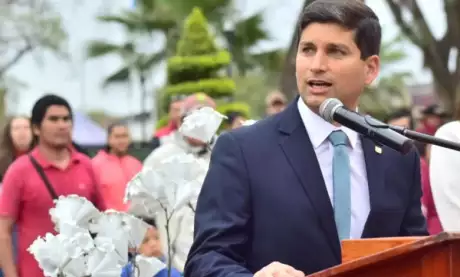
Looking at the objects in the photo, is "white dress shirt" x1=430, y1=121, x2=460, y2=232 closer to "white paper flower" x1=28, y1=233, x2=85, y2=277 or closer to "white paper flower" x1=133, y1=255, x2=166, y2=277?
"white paper flower" x1=133, y1=255, x2=166, y2=277

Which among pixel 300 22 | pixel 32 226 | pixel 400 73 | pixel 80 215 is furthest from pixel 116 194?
pixel 400 73

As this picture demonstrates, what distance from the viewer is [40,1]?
41.7 m

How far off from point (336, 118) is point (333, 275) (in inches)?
21.5

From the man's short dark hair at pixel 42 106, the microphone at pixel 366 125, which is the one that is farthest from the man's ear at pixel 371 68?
the man's short dark hair at pixel 42 106

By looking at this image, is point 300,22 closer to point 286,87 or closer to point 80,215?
point 80,215

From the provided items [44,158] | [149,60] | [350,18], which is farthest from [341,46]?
[149,60]

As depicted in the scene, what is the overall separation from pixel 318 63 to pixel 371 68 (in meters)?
0.32

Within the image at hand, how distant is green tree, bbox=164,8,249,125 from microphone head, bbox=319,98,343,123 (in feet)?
43.6

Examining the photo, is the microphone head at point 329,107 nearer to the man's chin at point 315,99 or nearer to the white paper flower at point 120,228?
the man's chin at point 315,99

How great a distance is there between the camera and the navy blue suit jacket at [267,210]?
137 inches

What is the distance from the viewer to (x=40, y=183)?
7.11m

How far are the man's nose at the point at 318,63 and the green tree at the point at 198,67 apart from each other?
13.0 metres

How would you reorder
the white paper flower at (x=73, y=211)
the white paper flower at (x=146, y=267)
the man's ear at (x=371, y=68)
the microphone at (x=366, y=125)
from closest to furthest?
the microphone at (x=366, y=125) → the man's ear at (x=371, y=68) → the white paper flower at (x=73, y=211) → the white paper flower at (x=146, y=267)

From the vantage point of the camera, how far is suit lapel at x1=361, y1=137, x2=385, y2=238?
3.63 meters
